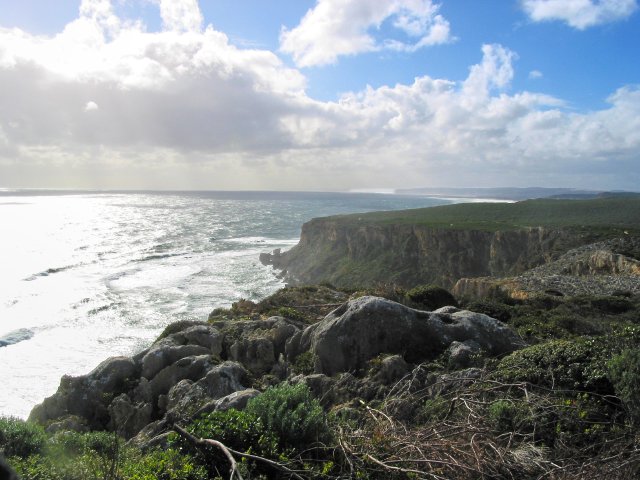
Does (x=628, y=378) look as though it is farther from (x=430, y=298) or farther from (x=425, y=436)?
(x=430, y=298)

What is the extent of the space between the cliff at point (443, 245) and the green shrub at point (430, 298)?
91.2 feet

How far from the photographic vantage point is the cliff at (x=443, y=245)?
6387 centimetres

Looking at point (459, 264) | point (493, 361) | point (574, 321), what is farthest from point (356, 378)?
point (459, 264)

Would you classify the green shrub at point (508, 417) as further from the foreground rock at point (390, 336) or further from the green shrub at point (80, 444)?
the green shrub at point (80, 444)

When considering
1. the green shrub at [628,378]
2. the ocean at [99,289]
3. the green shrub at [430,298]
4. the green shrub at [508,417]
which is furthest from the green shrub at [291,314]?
the ocean at [99,289]

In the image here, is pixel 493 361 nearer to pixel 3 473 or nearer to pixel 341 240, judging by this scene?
pixel 3 473

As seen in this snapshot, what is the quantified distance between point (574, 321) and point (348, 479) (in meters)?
17.8

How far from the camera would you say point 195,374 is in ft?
47.0

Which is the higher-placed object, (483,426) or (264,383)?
(483,426)

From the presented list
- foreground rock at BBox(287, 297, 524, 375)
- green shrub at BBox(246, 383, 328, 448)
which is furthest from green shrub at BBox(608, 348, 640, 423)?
green shrub at BBox(246, 383, 328, 448)

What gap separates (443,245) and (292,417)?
69.9 m

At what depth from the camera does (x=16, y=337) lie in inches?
1558

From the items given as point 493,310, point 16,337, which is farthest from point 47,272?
point 493,310

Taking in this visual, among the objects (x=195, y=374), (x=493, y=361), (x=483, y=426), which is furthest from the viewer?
(x=195, y=374)
